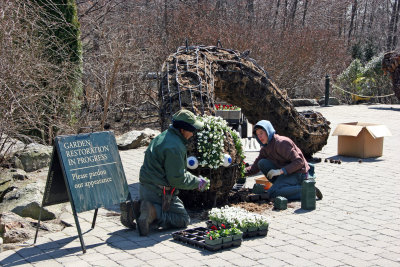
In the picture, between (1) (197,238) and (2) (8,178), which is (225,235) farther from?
(2) (8,178)

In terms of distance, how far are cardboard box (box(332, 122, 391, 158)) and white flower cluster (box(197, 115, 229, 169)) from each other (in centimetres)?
503

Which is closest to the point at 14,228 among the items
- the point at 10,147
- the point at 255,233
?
the point at 255,233

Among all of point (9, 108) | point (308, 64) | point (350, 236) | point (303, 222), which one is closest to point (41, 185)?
point (9, 108)

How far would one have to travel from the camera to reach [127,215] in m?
6.58

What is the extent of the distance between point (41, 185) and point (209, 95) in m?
2.94

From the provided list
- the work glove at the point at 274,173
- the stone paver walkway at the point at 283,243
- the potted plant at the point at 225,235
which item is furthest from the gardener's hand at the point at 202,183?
the work glove at the point at 274,173

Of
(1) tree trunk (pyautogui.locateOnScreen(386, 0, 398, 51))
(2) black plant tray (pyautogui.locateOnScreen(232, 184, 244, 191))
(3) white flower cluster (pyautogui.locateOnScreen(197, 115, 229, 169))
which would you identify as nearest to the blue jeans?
(2) black plant tray (pyautogui.locateOnScreen(232, 184, 244, 191))

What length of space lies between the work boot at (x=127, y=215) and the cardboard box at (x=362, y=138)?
20.4ft

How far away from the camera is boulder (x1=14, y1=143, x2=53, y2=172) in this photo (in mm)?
10375

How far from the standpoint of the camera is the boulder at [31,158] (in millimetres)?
10375

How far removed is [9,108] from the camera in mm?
7965

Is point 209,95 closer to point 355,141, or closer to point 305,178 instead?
point 305,178

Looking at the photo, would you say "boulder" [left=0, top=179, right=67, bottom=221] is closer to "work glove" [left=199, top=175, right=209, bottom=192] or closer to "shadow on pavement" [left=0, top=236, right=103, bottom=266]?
"shadow on pavement" [left=0, top=236, right=103, bottom=266]

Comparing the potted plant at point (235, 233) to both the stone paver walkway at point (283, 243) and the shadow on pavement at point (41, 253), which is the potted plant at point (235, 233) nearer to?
the stone paver walkway at point (283, 243)
